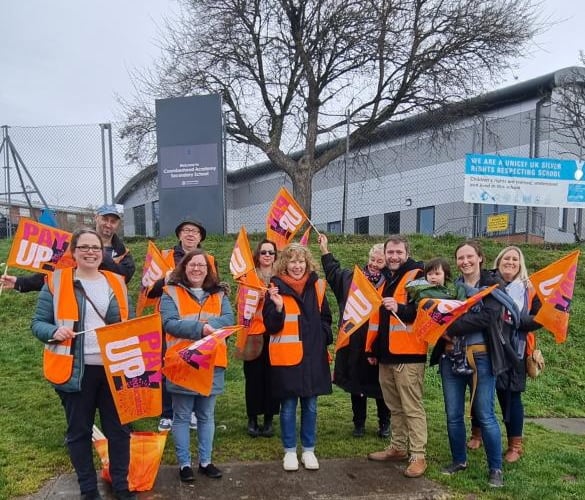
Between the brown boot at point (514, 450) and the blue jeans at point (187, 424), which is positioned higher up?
the blue jeans at point (187, 424)

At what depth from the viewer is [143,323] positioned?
11.6 feet

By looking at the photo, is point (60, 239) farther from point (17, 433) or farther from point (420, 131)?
point (420, 131)

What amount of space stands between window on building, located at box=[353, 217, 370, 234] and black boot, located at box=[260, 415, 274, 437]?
13.4 meters

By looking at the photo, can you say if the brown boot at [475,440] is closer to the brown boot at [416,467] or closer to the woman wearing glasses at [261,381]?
the brown boot at [416,467]

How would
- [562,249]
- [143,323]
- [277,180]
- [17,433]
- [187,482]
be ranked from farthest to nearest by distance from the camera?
[277,180] < [562,249] < [17,433] < [187,482] < [143,323]

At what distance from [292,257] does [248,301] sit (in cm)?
62

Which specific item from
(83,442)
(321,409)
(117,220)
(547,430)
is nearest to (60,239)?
(117,220)

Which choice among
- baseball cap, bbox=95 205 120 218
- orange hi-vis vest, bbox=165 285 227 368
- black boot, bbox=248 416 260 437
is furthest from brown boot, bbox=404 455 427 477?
baseball cap, bbox=95 205 120 218

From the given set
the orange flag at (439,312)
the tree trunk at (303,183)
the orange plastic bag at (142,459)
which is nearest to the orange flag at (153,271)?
the orange plastic bag at (142,459)

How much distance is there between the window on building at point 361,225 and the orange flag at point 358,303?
13764 millimetres

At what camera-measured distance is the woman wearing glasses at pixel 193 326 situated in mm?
3990

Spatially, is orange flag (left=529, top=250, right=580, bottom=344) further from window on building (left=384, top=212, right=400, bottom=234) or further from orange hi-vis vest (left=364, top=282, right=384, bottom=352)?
window on building (left=384, top=212, right=400, bottom=234)

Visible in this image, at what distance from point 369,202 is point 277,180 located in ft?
11.6

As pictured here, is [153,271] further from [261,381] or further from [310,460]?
[310,460]
